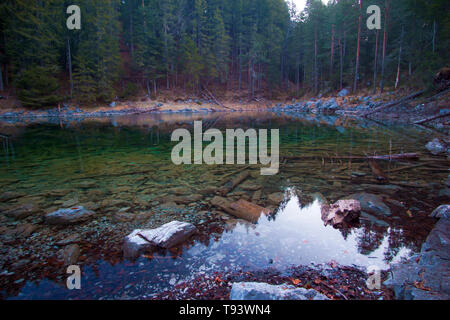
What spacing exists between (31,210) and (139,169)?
12.3 feet

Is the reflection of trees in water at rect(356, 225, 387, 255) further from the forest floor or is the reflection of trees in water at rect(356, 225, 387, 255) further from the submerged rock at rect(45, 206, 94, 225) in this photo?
the forest floor

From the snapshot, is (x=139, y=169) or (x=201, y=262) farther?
(x=139, y=169)

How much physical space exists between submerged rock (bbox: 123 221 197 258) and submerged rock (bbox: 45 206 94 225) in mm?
1680

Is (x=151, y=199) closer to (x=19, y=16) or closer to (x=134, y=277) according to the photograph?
(x=134, y=277)

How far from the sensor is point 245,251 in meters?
4.05

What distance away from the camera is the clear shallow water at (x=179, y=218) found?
3494 mm

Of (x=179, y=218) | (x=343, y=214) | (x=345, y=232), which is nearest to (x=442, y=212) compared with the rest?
(x=343, y=214)

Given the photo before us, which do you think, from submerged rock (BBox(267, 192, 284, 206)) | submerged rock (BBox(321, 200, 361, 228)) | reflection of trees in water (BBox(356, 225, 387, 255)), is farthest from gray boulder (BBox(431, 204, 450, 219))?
submerged rock (BBox(267, 192, 284, 206))

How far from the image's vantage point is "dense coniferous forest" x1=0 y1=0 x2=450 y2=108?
3156 centimetres

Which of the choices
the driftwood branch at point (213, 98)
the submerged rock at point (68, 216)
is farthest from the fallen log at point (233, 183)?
the driftwood branch at point (213, 98)

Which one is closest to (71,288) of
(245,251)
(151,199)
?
(245,251)

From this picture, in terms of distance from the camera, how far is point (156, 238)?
410cm

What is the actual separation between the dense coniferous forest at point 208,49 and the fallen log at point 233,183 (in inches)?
899

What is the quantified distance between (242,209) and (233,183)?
1840 millimetres
